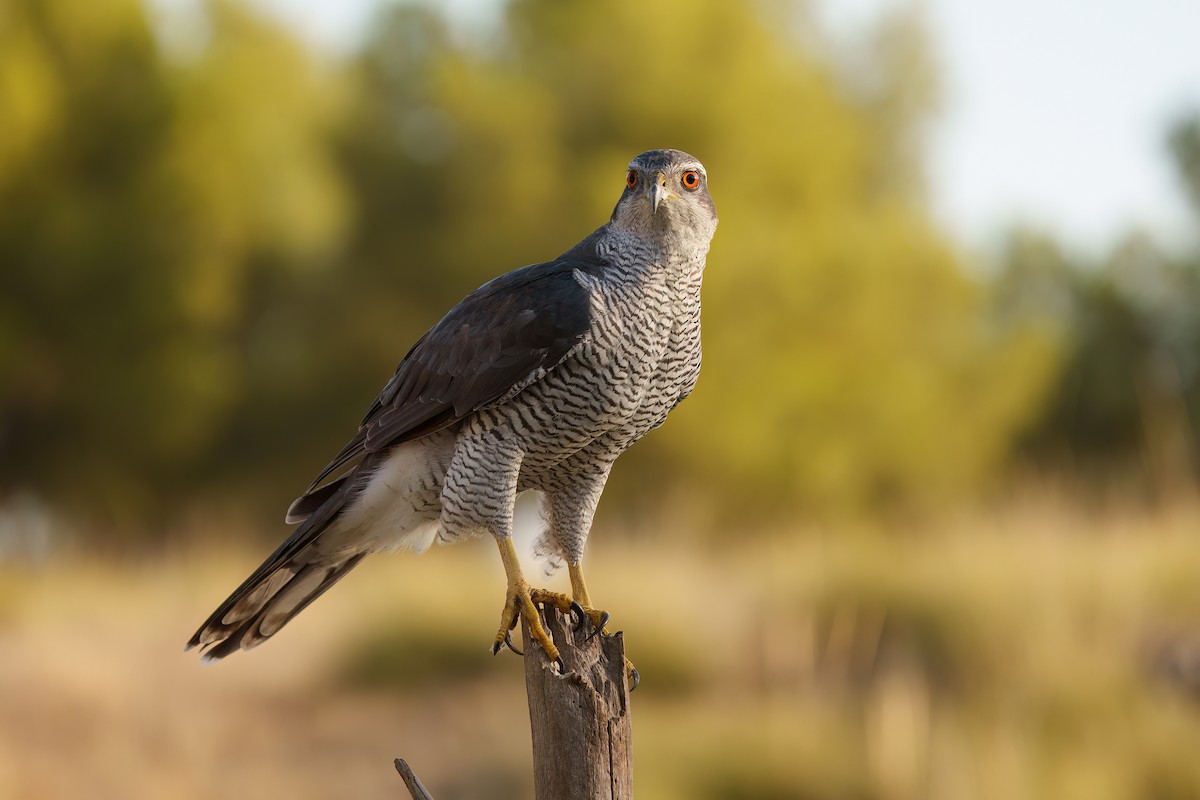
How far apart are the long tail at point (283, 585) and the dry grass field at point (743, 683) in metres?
2.48

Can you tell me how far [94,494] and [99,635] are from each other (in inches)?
233

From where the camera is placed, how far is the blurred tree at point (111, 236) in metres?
14.8

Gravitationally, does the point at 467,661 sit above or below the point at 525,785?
above

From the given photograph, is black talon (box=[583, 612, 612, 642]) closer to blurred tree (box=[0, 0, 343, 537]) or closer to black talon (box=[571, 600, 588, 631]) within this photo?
black talon (box=[571, 600, 588, 631])

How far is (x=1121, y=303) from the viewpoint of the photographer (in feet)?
59.7

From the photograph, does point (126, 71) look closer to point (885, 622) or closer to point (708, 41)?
point (708, 41)

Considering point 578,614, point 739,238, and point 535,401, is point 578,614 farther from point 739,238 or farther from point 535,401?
point 739,238

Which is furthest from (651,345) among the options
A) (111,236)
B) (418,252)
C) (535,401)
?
(418,252)

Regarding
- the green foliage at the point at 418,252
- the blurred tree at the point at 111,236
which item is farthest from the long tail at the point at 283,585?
the blurred tree at the point at 111,236

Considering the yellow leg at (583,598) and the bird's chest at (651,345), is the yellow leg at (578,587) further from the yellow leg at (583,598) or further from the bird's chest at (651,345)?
the bird's chest at (651,345)

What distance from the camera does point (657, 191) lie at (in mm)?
3287

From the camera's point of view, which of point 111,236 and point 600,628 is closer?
point 600,628

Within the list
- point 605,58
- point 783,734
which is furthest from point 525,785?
point 605,58

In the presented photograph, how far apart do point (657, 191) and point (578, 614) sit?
44.4 inches
